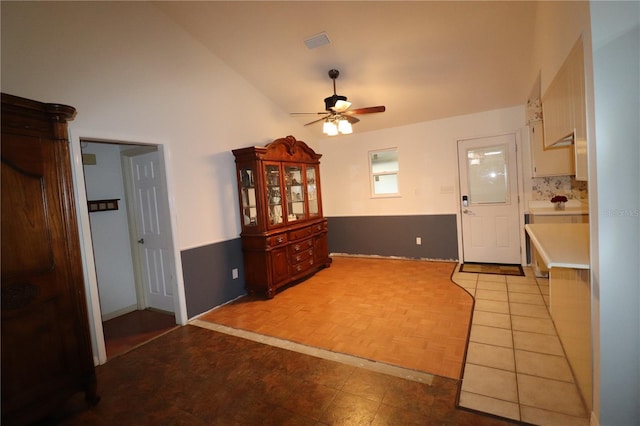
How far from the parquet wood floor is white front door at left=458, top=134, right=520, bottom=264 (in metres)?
0.65

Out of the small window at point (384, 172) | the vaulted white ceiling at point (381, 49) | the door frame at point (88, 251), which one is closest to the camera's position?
the door frame at point (88, 251)

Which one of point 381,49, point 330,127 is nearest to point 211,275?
point 330,127

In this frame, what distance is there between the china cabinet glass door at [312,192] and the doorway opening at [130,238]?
2.19m

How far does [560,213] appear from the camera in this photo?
3348 millimetres

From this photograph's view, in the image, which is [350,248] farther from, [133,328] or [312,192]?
[133,328]

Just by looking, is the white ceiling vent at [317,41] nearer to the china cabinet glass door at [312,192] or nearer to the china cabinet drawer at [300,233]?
the china cabinet glass door at [312,192]

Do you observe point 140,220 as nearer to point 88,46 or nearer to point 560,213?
point 88,46

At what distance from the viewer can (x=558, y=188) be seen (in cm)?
420

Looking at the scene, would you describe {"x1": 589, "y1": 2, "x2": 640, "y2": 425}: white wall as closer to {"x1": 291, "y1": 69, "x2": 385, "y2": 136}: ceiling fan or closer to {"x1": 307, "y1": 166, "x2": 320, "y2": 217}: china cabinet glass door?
{"x1": 291, "y1": 69, "x2": 385, "y2": 136}: ceiling fan

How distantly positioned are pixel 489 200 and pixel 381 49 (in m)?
2.89

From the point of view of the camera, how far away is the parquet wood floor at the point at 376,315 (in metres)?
2.51

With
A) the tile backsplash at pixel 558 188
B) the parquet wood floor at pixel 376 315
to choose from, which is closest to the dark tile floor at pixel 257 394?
the parquet wood floor at pixel 376 315

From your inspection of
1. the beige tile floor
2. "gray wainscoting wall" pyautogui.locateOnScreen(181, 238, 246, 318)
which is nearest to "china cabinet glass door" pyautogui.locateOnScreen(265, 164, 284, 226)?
"gray wainscoting wall" pyautogui.locateOnScreen(181, 238, 246, 318)

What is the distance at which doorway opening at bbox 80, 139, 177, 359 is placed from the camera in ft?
11.6
